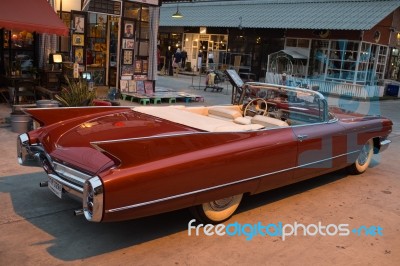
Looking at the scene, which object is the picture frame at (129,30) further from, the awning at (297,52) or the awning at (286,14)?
the awning at (286,14)

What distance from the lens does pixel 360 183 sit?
238 inches

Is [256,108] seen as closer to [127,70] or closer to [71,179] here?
[71,179]

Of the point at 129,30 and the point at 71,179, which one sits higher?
the point at 129,30

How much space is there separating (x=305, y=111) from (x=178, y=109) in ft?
5.56

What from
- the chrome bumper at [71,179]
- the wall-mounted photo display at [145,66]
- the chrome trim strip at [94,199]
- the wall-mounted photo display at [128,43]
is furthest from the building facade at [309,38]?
the chrome trim strip at [94,199]

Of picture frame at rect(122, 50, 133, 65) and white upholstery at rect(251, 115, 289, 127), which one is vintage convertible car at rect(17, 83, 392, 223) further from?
picture frame at rect(122, 50, 133, 65)

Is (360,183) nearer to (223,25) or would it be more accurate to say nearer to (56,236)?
(56,236)

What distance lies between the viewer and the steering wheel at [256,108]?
572cm

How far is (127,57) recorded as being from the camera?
469 inches

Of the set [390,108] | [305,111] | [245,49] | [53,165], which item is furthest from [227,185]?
[245,49]

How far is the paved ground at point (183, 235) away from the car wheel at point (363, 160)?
32.0 inches

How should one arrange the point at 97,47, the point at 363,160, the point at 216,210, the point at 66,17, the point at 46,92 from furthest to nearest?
the point at 97,47, the point at 66,17, the point at 46,92, the point at 363,160, the point at 216,210

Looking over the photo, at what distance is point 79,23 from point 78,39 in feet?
1.33

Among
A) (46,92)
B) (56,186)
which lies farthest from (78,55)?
(56,186)
